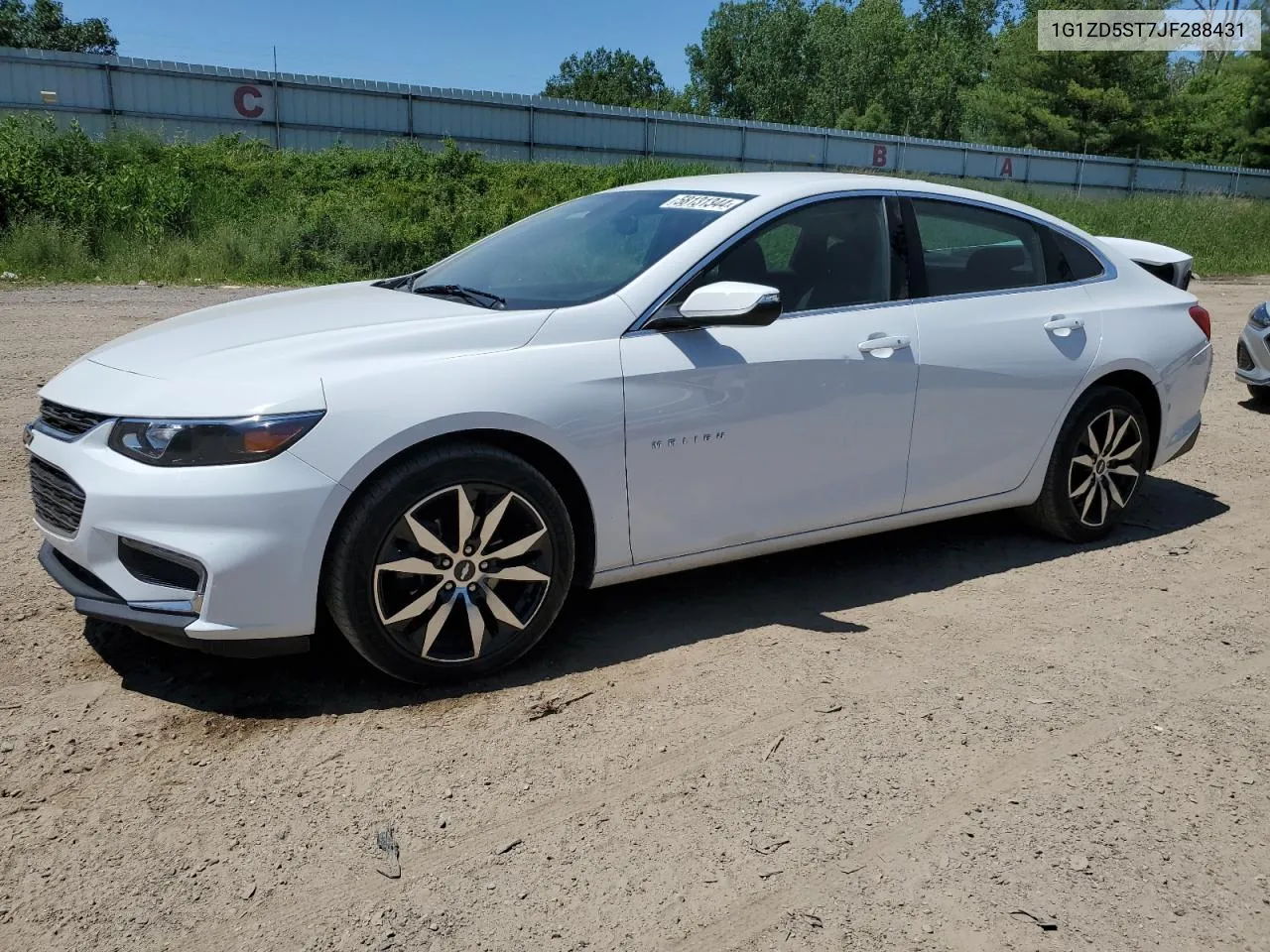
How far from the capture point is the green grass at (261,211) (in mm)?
15508

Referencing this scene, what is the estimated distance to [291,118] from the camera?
28.2 m

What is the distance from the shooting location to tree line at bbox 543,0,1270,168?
49.3 metres

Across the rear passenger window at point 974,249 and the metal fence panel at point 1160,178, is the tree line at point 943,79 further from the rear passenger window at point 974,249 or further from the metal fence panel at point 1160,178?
the rear passenger window at point 974,249

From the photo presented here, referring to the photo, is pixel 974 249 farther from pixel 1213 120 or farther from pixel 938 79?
pixel 938 79

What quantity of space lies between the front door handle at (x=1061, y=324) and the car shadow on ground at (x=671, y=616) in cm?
104

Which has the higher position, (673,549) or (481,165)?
(481,165)

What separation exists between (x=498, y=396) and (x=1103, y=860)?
2155 mm

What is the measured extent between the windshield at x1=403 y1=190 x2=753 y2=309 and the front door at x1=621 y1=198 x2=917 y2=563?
0.25 m

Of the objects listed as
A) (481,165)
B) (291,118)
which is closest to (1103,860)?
(481,165)

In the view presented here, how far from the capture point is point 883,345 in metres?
4.50

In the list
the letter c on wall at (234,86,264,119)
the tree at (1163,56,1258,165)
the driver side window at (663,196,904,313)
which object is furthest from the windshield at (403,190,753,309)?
the tree at (1163,56,1258,165)

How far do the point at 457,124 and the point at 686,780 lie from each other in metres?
29.4

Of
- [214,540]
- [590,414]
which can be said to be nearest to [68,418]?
[214,540]

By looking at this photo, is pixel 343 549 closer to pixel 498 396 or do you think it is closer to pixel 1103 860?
pixel 498 396
